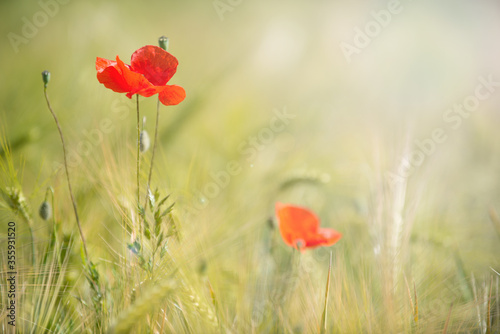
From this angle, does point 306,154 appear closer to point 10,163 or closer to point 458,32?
point 10,163

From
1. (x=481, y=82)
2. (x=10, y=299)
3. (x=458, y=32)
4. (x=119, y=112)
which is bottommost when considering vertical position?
(x=10, y=299)

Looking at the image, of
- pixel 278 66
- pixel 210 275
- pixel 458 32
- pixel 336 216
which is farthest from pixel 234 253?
pixel 458 32
